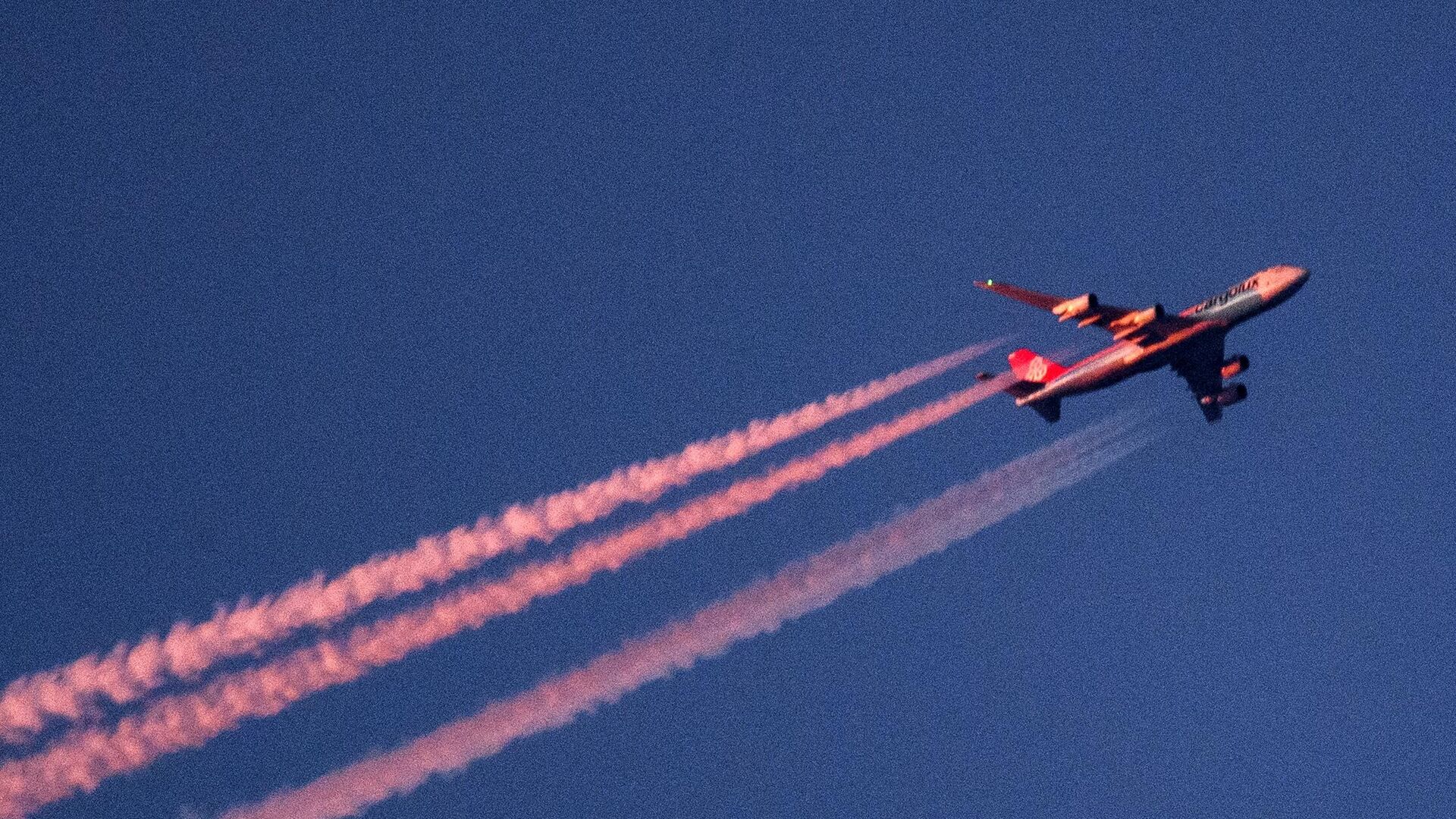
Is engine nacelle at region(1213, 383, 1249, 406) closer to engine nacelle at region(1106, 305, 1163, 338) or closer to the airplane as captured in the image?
the airplane

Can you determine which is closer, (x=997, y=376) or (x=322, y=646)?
(x=322, y=646)

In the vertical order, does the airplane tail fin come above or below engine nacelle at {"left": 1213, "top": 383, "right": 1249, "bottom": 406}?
above

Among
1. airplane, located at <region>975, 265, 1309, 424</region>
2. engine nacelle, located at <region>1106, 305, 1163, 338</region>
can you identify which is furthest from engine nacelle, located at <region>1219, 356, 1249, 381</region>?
engine nacelle, located at <region>1106, 305, 1163, 338</region>

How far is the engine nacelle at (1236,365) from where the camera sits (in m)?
100

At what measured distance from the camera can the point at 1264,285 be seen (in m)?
94.9

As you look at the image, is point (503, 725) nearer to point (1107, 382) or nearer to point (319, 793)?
point (319, 793)

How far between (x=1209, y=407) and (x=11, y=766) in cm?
6608

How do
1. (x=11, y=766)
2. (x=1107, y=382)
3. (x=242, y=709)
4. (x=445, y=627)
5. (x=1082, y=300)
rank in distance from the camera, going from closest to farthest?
(x=11, y=766)
(x=242, y=709)
(x=445, y=627)
(x=1082, y=300)
(x=1107, y=382)

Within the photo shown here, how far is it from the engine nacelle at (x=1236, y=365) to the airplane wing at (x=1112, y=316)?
605 cm

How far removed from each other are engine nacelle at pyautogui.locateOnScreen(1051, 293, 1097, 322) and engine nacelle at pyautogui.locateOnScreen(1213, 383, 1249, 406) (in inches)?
524

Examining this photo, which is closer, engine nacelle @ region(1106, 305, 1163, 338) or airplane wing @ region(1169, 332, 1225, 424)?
engine nacelle @ region(1106, 305, 1163, 338)

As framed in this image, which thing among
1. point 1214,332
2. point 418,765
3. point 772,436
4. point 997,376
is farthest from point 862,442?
point 418,765

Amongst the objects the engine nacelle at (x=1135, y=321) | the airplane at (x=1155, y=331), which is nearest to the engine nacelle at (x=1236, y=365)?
the airplane at (x=1155, y=331)

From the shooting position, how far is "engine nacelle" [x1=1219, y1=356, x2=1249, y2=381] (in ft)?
330
